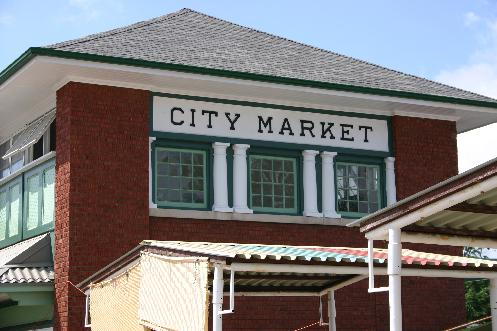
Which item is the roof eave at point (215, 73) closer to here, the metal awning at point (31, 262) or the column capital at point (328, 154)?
the column capital at point (328, 154)

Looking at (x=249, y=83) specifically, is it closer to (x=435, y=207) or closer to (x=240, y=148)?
(x=240, y=148)

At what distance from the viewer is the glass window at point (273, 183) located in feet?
65.2

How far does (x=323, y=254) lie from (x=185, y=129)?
294 inches

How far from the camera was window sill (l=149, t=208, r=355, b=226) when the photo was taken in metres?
18.7

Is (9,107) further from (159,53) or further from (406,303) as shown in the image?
(406,303)

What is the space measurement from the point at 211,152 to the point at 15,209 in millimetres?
5159

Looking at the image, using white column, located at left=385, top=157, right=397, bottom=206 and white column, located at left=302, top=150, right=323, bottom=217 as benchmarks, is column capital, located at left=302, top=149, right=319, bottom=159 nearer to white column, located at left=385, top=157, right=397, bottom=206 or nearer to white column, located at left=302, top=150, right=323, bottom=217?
white column, located at left=302, top=150, right=323, bottom=217

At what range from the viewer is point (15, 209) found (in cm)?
2145

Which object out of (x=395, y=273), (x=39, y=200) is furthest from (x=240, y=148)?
(x=395, y=273)

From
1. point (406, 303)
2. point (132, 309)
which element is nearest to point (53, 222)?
point (132, 309)

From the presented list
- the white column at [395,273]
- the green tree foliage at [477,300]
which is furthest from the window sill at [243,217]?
the white column at [395,273]

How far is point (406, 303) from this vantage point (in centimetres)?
2077

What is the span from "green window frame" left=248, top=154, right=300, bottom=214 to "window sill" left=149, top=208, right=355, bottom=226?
0.81 feet

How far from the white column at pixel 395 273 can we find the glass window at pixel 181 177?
32.4ft
